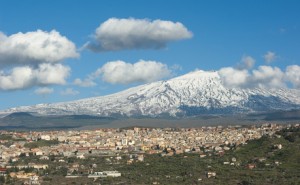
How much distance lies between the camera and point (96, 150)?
316ft

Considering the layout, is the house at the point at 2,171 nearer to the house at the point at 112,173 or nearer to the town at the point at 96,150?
the town at the point at 96,150

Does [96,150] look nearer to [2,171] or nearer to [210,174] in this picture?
[2,171]

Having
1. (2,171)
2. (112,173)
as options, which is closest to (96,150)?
(2,171)

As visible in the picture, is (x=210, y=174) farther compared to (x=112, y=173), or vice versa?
(x=112, y=173)

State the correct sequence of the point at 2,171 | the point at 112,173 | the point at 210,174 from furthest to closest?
the point at 2,171, the point at 112,173, the point at 210,174

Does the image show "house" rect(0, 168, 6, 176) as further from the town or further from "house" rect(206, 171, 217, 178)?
"house" rect(206, 171, 217, 178)

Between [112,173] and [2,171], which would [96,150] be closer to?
[2,171]

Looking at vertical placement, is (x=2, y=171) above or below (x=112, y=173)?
above

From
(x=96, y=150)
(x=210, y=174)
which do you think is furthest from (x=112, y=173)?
(x=96, y=150)

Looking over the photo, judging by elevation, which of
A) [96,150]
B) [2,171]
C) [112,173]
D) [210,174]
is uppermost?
[96,150]

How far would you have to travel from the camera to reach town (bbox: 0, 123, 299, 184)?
7144 centimetres

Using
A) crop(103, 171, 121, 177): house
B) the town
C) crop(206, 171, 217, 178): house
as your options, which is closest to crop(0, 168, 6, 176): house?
the town

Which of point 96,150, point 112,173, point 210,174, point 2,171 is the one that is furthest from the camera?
point 96,150

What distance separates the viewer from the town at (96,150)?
7144cm
